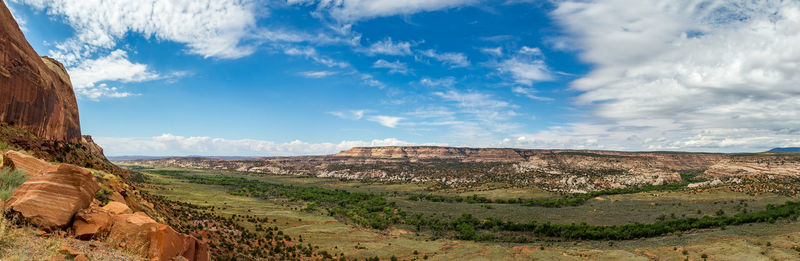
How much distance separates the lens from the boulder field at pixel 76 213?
9.49m

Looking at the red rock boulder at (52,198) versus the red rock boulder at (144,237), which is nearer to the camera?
the red rock boulder at (52,198)

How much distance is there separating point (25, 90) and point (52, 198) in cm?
2904

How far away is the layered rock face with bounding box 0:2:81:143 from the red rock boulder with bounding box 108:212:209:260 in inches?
996

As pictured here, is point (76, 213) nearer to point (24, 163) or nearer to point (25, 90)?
point (24, 163)

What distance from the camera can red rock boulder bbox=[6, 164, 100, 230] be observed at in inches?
368

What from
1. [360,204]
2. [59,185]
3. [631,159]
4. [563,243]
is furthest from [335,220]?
[631,159]

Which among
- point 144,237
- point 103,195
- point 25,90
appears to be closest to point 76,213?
point 144,237

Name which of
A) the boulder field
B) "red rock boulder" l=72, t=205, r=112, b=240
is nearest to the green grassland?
the boulder field

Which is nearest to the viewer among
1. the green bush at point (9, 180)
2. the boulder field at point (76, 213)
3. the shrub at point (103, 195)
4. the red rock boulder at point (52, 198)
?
the red rock boulder at point (52, 198)

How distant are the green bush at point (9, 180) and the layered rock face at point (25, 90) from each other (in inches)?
894

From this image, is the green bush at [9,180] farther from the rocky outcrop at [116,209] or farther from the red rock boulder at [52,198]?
the rocky outcrop at [116,209]

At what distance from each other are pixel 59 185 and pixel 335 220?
169 ft

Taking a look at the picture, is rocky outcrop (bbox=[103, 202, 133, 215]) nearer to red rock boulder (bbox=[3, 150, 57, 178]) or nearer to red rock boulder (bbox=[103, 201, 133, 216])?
red rock boulder (bbox=[103, 201, 133, 216])

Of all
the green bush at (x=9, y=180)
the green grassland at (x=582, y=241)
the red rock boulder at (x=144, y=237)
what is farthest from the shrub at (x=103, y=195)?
the green grassland at (x=582, y=241)
